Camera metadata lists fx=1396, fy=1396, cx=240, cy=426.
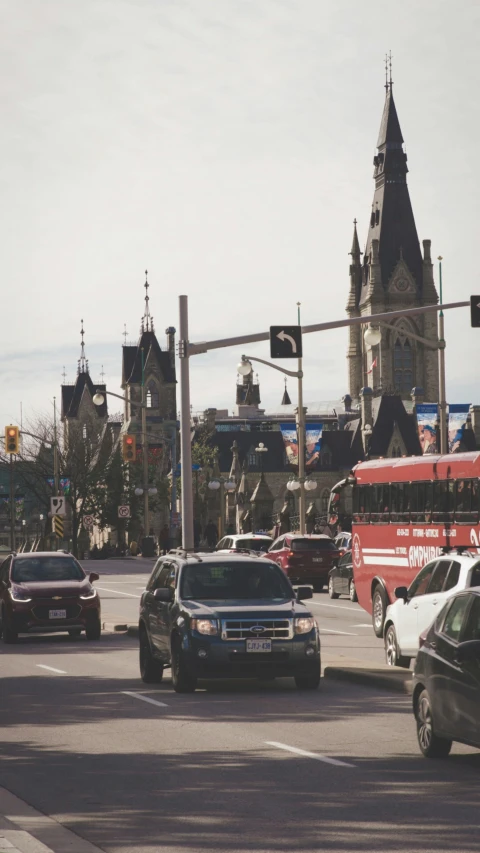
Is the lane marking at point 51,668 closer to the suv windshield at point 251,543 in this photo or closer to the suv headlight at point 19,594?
the suv headlight at point 19,594

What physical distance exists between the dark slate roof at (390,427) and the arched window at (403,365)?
14865mm

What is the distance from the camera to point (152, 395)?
151000mm

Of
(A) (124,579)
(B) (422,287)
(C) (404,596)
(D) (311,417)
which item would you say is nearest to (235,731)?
(C) (404,596)

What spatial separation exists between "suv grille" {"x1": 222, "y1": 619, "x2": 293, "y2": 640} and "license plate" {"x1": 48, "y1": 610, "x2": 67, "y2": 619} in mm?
10192

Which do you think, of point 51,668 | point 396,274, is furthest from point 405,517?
point 396,274

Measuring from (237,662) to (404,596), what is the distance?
2478mm

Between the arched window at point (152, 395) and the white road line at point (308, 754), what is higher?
the arched window at point (152, 395)

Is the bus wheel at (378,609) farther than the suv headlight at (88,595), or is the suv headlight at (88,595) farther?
the suv headlight at (88,595)

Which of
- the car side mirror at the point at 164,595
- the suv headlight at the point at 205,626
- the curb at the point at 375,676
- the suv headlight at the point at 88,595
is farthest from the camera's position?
the suv headlight at the point at 88,595

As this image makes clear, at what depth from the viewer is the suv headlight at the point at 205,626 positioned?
1555 centimetres

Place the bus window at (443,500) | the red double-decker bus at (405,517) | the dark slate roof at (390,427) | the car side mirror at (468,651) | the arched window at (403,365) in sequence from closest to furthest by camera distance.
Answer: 1. the car side mirror at (468,651)
2. the red double-decker bus at (405,517)
3. the bus window at (443,500)
4. the dark slate roof at (390,427)
5. the arched window at (403,365)

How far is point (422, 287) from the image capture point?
522ft

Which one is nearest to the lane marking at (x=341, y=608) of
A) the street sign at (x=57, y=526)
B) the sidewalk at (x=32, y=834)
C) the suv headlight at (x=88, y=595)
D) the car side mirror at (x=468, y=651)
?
the suv headlight at (x=88, y=595)

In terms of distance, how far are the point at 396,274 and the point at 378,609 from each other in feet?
443
